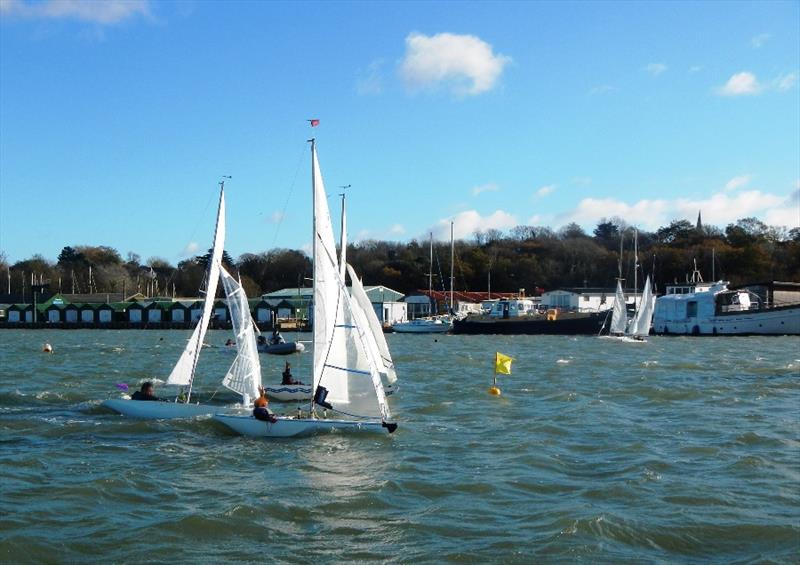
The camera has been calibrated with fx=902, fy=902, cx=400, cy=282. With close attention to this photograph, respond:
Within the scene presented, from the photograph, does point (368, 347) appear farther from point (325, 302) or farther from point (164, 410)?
point (164, 410)

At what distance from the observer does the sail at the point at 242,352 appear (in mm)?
25578

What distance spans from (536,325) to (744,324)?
20419 mm

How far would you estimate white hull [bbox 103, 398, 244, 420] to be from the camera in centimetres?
2503

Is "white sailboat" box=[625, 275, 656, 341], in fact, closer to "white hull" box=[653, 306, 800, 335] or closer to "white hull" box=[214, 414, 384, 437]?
"white hull" box=[653, 306, 800, 335]

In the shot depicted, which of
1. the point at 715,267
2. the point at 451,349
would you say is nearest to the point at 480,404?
the point at 451,349

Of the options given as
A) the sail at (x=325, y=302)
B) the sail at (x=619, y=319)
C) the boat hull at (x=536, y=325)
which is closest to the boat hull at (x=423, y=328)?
the boat hull at (x=536, y=325)

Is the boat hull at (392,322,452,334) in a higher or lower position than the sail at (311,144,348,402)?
lower

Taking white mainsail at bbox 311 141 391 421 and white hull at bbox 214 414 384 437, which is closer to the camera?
white hull at bbox 214 414 384 437

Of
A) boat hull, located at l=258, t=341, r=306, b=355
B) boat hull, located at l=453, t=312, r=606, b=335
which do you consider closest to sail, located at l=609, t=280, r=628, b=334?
boat hull, located at l=453, t=312, r=606, b=335

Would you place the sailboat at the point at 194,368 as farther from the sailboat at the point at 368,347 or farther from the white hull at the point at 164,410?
the sailboat at the point at 368,347

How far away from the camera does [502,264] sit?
148 meters

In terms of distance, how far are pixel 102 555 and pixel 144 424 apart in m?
11.6

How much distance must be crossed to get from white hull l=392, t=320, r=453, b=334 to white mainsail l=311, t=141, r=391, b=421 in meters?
78.4

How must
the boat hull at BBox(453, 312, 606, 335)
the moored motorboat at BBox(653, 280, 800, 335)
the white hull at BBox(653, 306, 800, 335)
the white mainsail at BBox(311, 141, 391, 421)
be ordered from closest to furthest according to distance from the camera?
the white mainsail at BBox(311, 141, 391, 421) < the white hull at BBox(653, 306, 800, 335) < the moored motorboat at BBox(653, 280, 800, 335) < the boat hull at BBox(453, 312, 606, 335)
